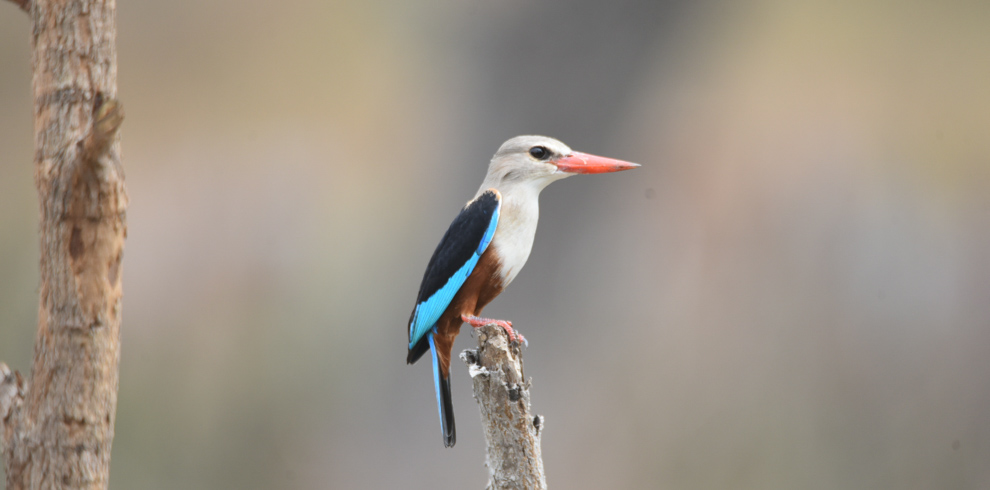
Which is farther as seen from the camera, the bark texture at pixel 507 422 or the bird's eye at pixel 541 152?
the bird's eye at pixel 541 152

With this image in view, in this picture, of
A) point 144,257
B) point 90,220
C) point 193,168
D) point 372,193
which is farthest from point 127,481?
point 90,220

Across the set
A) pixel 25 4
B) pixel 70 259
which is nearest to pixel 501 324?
pixel 70 259

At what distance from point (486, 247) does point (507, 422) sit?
1.16 feet

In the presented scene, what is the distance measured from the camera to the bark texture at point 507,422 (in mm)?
1404

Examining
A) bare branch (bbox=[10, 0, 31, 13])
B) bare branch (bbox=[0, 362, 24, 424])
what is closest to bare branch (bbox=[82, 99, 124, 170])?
bare branch (bbox=[10, 0, 31, 13])

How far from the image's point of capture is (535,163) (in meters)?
1.57

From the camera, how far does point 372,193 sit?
344cm

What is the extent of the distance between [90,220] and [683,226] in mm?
2636

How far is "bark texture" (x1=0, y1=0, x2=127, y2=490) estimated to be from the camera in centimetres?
117

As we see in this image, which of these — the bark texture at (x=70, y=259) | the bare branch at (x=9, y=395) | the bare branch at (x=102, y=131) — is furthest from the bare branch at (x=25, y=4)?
the bare branch at (x=9, y=395)

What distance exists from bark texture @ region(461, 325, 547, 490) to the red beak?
398 millimetres

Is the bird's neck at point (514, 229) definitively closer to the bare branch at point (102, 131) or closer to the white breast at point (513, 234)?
the white breast at point (513, 234)

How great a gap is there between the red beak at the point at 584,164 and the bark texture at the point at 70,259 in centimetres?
84

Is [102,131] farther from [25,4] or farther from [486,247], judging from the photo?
[486,247]
